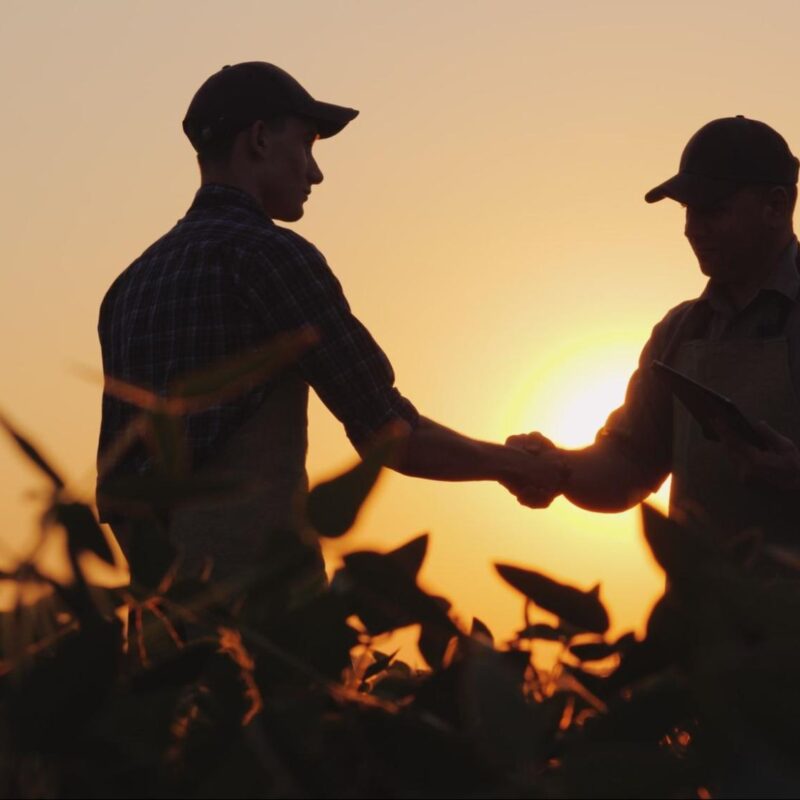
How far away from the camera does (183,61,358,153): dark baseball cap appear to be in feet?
13.1

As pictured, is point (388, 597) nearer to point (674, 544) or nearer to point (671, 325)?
point (674, 544)

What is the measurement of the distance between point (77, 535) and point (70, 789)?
11 centimetres

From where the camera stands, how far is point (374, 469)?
0.61 meters

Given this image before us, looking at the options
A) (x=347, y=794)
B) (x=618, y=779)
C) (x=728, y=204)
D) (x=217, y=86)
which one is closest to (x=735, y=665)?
(x=618, y=779)

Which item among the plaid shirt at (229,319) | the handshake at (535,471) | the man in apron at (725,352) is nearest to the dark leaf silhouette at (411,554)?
the plaid shirt at (229,319)

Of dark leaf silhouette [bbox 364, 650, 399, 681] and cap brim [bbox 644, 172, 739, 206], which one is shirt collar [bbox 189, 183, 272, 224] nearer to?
cap brim [bbox 644, 172, 739, 206]

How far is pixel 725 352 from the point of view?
14.9ft

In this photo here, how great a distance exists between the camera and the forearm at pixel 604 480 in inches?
188

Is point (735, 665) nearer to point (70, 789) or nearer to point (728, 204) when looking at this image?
point (70, 789)

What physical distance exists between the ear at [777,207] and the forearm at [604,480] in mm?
867

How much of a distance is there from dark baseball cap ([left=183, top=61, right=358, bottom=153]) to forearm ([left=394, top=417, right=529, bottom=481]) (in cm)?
90

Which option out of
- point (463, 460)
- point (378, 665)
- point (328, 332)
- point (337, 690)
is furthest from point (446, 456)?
point (337, 690)

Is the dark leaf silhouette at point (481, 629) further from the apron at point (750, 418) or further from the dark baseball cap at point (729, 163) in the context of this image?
the dark baseball cap at point (729, 163)

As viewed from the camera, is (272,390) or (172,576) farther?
(272,390)
